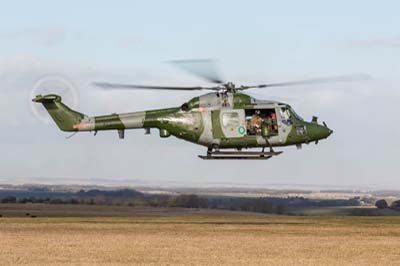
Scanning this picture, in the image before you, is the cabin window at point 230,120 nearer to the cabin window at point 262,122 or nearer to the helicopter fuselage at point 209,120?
the helicopter fuselage at point 209,120

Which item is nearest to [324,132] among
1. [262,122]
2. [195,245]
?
[262,122]

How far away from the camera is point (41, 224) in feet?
224

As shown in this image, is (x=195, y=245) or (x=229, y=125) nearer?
(x=195, y=245)

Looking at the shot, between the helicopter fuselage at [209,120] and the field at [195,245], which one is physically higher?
the helicopter fuselage at [209,120]

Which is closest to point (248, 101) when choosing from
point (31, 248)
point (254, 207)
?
point (31, 248)

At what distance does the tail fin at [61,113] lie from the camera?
5700cm

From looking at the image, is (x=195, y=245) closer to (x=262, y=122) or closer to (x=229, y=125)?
(x=229, y=125)

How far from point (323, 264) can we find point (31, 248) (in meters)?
14.3

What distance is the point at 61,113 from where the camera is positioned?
5716 cm

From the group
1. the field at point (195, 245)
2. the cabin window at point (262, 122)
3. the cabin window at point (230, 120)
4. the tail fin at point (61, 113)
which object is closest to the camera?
the field at point (195, 245)

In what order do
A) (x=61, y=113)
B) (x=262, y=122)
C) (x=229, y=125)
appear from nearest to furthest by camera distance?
(x=229, y=125)
(x=262, y=122)
(x=61, y=113)

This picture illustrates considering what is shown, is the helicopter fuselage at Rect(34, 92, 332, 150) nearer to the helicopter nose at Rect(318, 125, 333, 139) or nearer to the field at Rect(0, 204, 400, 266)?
the helicopter nose at Rect(318, 125, 333, 139)

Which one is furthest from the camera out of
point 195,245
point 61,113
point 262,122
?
point 61,113

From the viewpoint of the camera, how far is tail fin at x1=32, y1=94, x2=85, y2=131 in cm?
5700
